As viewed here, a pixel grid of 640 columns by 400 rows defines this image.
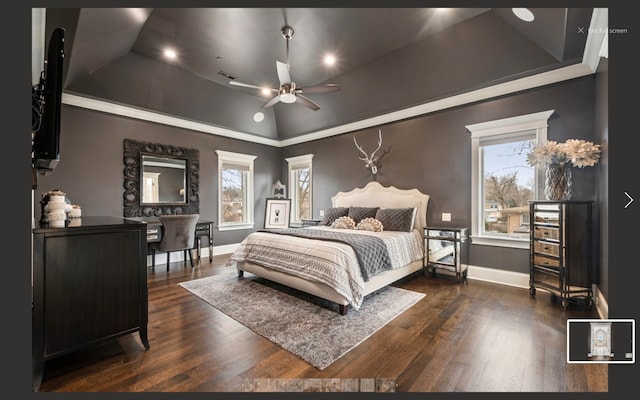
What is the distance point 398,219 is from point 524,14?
8.72 ft

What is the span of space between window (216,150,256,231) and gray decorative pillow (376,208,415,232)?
327 cm

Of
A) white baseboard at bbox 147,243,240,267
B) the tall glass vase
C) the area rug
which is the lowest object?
the area rug

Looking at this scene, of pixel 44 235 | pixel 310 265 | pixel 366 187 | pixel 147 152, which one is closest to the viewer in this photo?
pixel 44 235

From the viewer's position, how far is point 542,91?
10.7 ft

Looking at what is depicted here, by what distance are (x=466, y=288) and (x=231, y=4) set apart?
3714mm

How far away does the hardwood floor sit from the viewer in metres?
1.57

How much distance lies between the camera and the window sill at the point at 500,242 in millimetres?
3383

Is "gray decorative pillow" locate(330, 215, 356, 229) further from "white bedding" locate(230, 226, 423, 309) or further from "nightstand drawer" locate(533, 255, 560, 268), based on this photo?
"nightstand drawer" locate(533, 255, 560, 268)

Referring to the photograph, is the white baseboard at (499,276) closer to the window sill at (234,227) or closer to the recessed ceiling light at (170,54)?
the window sill at (234,227)

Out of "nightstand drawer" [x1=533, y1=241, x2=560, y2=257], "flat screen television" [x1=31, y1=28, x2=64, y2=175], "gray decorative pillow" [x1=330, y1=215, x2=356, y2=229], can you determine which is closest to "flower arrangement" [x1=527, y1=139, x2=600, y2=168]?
"nightstand drawer" [x1=533, y1=241, x2=560, y2=257]

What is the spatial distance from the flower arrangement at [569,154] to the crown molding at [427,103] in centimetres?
87

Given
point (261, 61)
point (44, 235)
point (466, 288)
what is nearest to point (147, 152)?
point (261, 61)

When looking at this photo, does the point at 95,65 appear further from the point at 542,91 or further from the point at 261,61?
the point at 542,91
